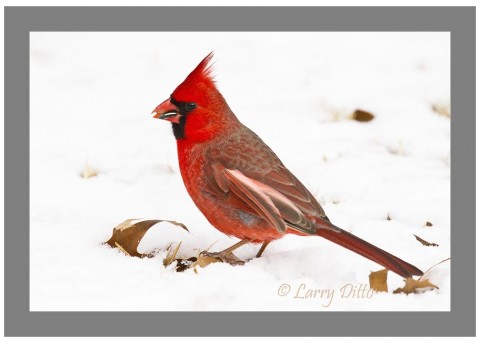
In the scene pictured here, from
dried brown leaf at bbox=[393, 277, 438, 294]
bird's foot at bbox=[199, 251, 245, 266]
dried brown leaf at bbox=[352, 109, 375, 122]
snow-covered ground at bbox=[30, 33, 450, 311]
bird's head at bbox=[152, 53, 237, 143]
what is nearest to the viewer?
dried brown leaf at bbox=[393, 277, 438, 294]

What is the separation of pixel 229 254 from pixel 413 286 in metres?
0.87

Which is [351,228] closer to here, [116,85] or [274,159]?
[274,159]

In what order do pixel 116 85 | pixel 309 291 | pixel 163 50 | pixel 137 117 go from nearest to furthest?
pixel 309 291 < pixel 137 117 < pixel 116 85 < pixel 163 50

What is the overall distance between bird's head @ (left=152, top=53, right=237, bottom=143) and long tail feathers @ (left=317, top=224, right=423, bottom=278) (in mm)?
787

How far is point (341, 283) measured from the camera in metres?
3.26

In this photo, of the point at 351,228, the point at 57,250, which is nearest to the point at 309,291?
the point at 351,228

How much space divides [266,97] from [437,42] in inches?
68.8

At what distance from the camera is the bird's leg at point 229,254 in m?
3.49

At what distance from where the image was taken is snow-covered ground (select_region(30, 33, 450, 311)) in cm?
323

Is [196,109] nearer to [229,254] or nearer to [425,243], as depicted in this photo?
[229,254]

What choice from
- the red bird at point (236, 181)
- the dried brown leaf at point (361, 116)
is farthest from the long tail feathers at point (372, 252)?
the dried brown leaf at point (361, 116)

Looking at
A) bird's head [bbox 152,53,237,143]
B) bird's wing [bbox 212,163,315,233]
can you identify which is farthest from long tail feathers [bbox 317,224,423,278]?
bird's head [bbox 152,53,237,143]

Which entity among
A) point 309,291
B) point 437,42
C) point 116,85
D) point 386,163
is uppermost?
point 437,42

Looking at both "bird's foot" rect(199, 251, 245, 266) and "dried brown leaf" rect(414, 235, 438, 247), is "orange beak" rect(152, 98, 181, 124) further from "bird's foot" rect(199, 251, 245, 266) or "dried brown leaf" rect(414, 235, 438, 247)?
"dried brown leaf" rect(414, 235, 438, 247)
